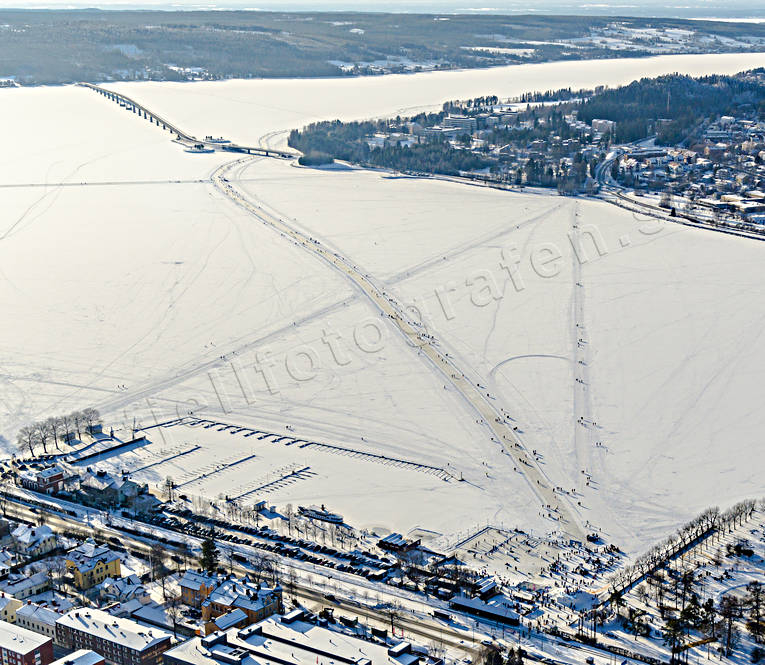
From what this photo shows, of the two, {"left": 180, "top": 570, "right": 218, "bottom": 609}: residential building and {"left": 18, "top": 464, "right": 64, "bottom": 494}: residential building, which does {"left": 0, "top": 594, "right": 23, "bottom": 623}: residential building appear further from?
{"left": 18, "top": 464, "right": 64, "bottom": 494}: residential building

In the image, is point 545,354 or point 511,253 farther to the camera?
point 511,253

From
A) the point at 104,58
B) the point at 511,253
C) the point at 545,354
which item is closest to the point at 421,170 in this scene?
the point at 511,253

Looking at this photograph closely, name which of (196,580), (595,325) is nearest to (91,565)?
(196,580)

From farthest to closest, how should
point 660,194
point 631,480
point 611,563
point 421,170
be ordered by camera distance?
point 421,170, point 660,194, point 631,480, point 611,563

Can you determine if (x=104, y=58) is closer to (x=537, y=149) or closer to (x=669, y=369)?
(x=537, y=149)

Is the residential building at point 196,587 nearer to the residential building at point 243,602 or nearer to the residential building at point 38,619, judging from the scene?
the residential building at point 243,602

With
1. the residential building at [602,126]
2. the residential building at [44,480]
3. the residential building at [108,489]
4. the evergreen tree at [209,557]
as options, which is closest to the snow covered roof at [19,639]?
the evergreen tree at [209,557]

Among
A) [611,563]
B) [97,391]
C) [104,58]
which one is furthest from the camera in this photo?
[104,58]
